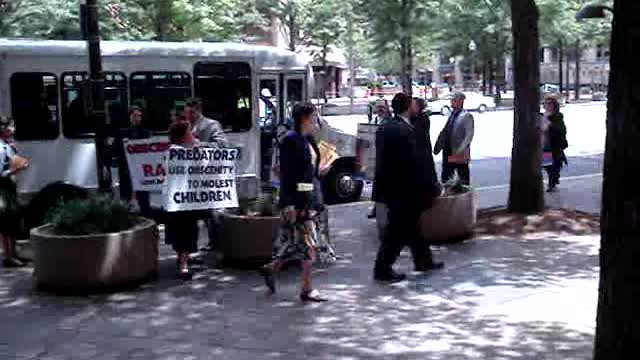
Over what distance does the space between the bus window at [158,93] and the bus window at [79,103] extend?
0.90ft

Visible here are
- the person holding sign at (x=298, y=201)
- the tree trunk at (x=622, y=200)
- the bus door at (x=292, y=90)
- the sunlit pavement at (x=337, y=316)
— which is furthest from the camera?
the bus door at (x=292, y=90)

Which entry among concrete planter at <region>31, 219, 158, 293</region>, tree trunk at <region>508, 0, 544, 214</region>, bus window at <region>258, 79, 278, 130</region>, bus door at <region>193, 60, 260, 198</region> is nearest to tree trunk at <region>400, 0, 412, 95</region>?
bus window at <region>258, 79, 278, 130</region>

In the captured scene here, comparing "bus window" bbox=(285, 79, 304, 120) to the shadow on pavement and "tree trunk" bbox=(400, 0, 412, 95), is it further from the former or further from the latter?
"tree trunk" bbox=(400, 0, 412, 95)

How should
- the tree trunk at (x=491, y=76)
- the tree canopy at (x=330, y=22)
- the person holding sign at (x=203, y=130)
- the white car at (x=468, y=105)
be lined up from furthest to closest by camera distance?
the tree trunk at (x=491, y=76) → the white car at (x=468, y=105) → the tree canopy at (x=330, y=22) → the person holding sign at (x=203, y=130)

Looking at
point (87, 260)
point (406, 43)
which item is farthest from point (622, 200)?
point (406, 43)

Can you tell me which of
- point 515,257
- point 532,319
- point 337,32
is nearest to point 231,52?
point 515,257

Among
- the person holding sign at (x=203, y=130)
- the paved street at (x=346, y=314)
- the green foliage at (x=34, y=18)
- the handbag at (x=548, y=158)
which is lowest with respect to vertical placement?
the paved street at (x=346, y=314)

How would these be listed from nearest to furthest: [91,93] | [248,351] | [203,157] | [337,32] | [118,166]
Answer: [248,351], [203,157], [91,93], [118,166], [337,32]

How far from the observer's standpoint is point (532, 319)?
681 centimetres

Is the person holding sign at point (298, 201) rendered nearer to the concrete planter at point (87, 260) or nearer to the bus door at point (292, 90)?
the concrete planter at point (87, 260)

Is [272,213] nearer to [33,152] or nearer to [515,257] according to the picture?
[515,257]

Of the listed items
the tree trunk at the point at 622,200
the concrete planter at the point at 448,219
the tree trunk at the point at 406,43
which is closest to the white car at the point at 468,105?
the tree trunk at the point at 406,43

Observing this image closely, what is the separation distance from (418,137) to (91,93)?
4.23 metres

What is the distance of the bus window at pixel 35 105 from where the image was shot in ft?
41.9
